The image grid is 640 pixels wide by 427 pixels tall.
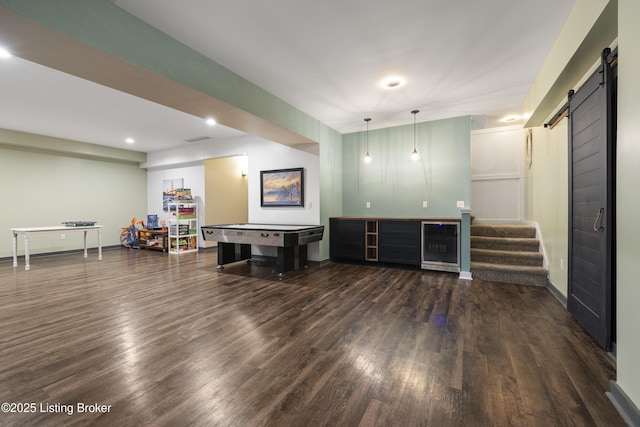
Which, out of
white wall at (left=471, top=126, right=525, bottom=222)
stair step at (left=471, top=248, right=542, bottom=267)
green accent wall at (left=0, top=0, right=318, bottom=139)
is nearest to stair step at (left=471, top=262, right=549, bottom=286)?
stair step at (left=471, top=248, right=542, bottom=267)

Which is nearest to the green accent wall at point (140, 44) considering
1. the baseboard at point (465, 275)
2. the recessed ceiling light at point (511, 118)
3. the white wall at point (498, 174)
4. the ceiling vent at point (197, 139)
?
the ceiling vent at point (197, 139)

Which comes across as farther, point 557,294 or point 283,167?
point 283,167

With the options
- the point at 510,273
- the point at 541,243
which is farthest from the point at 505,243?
the point at 510,273

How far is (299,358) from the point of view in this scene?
6.77 feet

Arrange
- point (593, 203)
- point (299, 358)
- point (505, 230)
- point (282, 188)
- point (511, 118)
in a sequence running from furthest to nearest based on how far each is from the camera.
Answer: point (282, 188)
point (511, 118)
point (505, 230)
point (593, 203)
point (299, 358)

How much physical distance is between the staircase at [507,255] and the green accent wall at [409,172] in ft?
2.20

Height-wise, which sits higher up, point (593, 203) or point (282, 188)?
point (282, 188)

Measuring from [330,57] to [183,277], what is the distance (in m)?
4.12

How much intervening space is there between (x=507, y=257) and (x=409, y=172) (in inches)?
90.7

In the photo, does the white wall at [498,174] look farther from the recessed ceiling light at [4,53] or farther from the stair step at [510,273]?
the recessed ceiling light at [4,53]

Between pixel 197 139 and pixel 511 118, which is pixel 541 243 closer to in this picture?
pixel 511 118

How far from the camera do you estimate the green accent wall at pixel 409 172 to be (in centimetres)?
505

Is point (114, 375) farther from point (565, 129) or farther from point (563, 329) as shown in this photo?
point (565, 129)

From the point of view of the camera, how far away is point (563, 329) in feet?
8.34
